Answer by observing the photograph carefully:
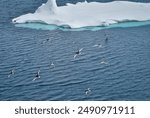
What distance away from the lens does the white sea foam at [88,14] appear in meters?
54.2

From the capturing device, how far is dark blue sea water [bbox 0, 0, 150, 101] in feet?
115

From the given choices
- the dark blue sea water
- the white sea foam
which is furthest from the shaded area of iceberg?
the dark blue sea water

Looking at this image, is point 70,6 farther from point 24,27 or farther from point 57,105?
point 57,105

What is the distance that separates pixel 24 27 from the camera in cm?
5494

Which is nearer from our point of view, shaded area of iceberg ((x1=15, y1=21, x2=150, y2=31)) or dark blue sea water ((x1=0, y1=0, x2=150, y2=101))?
dark blue sea water ((x1=0, y1=0, x2=150, y2=101))

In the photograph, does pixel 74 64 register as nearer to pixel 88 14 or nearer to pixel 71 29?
pixel 71 29

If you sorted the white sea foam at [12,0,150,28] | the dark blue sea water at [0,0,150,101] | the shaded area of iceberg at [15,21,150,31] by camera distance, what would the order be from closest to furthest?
1. the dark blue sea water at [0,0,150,101]
2. the shaded area of iceberg at [15,21,150,31]
3. the white sea foam at [12,0,150,28]

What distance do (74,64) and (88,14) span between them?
16.7 meters

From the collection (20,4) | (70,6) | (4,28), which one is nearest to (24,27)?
(4,28)

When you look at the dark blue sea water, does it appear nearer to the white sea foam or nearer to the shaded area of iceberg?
the shaded area of iceberg

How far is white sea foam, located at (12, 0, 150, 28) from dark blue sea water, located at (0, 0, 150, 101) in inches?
67.5

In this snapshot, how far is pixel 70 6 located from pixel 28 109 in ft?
123

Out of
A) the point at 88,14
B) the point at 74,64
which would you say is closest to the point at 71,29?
the point at 88,14

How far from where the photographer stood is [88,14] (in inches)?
2227
